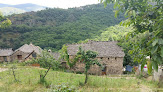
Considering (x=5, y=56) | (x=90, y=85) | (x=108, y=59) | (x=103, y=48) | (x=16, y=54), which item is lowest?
(x=5, y=56)

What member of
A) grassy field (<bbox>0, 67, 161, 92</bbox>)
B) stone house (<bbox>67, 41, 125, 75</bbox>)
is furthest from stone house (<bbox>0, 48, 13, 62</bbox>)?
grassy field (<bbox>0, 67, 161, 92</bbox>)

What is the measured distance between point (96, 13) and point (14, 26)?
5194 cm

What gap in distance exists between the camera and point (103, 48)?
62.1 ft

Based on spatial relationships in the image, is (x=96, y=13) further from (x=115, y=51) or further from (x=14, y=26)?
(x=115, y=51)

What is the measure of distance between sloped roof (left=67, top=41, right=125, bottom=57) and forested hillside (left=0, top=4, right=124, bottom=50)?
1173 inches

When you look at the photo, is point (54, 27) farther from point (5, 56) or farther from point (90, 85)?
point (90, 85)

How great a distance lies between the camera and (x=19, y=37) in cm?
5081

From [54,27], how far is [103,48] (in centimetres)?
4935

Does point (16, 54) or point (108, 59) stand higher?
point (108, 59)

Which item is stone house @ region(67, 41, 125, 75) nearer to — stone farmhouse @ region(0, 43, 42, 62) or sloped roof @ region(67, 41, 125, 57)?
sloped roof @ region(67, 41, 125, 57)

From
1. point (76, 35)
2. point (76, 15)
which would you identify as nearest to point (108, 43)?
point (76, 35)

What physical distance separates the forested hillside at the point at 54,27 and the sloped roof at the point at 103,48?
29792mm

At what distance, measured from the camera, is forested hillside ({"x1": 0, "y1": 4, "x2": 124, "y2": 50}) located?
50.0 meters

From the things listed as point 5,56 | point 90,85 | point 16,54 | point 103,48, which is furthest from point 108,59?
point 5,56
